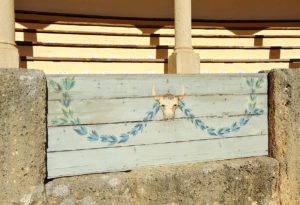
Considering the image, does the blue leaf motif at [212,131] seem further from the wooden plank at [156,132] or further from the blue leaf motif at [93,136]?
the blue leaf motif at [93,136]

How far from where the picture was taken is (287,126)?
8.45 feet

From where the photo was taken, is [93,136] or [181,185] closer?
[93,136]

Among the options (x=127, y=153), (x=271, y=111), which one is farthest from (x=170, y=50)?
(x=127, y=153)

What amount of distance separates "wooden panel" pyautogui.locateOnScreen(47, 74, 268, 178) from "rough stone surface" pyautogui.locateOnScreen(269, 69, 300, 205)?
11cm

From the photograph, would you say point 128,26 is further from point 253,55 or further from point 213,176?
point 213,176

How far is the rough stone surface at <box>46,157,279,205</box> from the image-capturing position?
2.07 metres

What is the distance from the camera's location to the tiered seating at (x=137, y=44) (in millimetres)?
5844

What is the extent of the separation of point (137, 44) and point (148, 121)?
15.1 ft

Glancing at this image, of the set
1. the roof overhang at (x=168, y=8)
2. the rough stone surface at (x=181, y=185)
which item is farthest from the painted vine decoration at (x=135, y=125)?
the roof overhang at (x=168, y=8)

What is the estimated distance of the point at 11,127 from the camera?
6.12ft

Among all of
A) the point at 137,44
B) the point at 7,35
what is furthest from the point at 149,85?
the point at 137,44

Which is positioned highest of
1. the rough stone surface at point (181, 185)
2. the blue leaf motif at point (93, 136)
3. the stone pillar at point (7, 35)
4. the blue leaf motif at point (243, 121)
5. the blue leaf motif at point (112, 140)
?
the stone pillar at point (7, 35)

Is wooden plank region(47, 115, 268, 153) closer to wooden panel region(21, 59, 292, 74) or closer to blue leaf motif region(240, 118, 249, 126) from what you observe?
blue leaf motif region(240, 118, 249, 126)

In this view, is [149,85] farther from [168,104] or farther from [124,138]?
[124,138]
